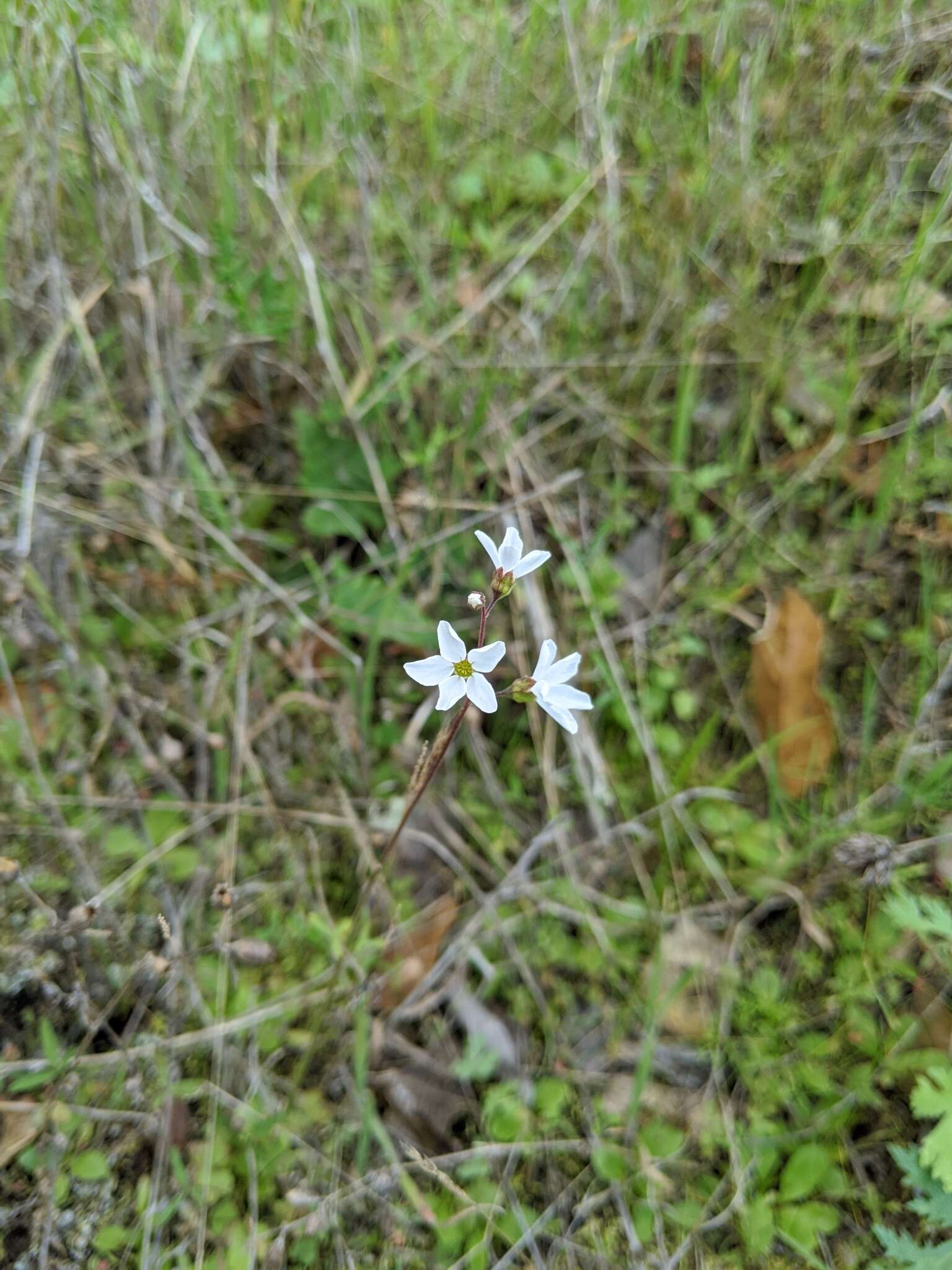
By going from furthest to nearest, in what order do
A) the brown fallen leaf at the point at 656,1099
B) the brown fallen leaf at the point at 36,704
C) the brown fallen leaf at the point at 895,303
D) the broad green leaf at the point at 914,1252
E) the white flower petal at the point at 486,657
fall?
the brown fallen leaf at the point at 895,303 < the brown fallen leaf at the point at 36,704 < the brown fallen leaf at the point at 656,1099 < the broad green leaf at the point at 914,1252 < the white flower petal at the point at 486,657

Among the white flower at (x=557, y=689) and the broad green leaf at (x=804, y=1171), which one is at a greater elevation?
the white flower at (x=557, y=689)

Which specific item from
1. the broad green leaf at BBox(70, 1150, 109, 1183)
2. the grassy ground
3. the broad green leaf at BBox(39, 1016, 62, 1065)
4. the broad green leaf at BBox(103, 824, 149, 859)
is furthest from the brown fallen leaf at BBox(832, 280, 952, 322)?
the broad green leaf at BBox(70, 1150, 109, 1183)

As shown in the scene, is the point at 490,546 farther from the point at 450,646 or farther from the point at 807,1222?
the point at 807,1222

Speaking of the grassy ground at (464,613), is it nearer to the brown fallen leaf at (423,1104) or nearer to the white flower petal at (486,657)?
the brown fallen leaf at (423,1104)

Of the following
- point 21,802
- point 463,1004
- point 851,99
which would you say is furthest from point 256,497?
point 851,99

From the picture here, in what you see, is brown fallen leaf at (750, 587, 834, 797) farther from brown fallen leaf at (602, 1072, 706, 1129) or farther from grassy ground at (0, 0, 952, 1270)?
brown fallen leaf at (602, 1072, 706, 1129)

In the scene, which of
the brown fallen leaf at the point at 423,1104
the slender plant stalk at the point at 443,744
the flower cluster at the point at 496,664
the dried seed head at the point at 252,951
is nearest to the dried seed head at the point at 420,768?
the slender plant stalk at the point at 443,744

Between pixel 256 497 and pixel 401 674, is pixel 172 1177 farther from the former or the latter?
pixel 256 497

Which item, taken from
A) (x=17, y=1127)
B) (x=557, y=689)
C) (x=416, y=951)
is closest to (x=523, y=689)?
(x=557, y=689)
